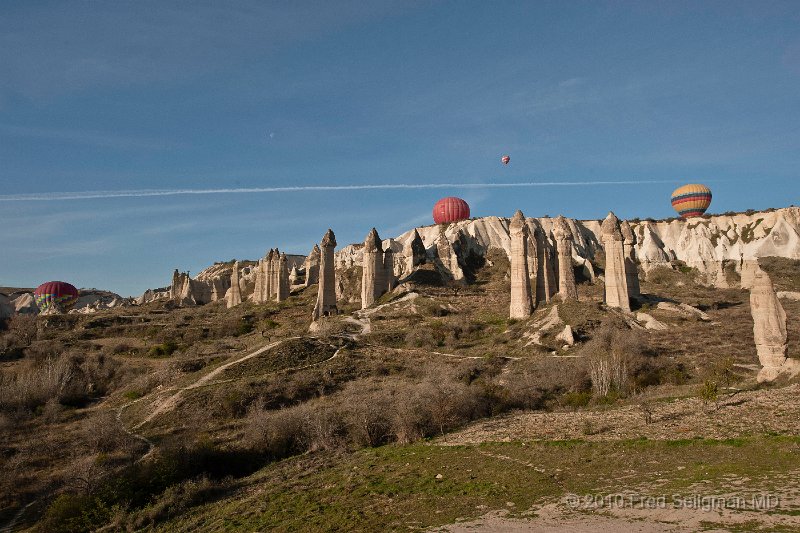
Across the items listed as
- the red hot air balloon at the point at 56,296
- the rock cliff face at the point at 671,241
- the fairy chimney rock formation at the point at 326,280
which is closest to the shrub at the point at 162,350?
the fairy chimney rock formation at the point at 326,280

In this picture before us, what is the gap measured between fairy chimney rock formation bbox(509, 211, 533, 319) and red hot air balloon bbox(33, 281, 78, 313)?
73.8 metres

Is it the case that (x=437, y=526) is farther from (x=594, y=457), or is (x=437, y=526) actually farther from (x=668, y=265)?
(x=668, y=265)

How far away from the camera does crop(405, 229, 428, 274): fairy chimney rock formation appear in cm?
6888

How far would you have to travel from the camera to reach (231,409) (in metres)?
24.6

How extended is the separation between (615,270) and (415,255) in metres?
33.2

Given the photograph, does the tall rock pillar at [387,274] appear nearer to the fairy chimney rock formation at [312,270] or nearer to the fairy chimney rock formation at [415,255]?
the fairy chimney rock formation at [415,255]

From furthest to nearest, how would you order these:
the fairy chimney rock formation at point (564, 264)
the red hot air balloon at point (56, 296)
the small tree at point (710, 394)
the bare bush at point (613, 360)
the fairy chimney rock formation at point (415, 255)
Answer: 1. the red hot air balloon at point (56, 296)
2. the fairy chimney rock formation at point (415, 255)
3. the fairy chimney rock formation at point (564, 264)
4. the bare bush at point (613, 360)
5. the small tree at point (710, 394)

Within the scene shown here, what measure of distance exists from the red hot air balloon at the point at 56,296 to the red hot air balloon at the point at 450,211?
62688 mm

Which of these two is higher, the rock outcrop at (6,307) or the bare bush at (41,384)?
the rock outcrop at (6,307)

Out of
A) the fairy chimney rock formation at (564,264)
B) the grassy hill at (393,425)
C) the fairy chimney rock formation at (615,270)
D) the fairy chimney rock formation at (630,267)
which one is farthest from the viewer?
the fairy chimney rock formation at (630,267)

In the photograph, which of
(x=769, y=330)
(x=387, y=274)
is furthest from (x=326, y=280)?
(x=769, y=330)

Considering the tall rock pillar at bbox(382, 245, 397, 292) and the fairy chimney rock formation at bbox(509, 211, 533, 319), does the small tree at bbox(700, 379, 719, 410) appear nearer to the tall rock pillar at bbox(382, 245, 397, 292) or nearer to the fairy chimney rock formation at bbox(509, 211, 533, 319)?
the fairy chimney rock formation at bbox(509, 211, 533, 319)

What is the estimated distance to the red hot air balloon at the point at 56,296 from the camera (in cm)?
8485

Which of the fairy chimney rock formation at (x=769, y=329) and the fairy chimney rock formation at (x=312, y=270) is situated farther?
the fairy chimney rock formation at (x=312, y=270)
